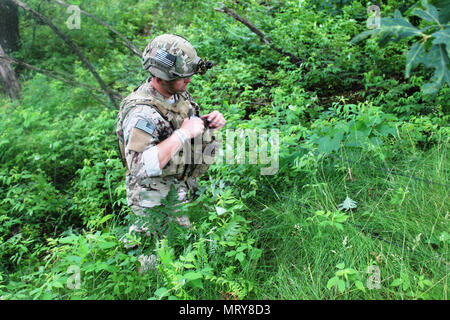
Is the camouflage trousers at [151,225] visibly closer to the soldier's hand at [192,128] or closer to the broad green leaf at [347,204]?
the soldier's hand at [192,128]

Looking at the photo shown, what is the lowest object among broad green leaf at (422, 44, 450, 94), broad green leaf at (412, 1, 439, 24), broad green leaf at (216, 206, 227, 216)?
broad green leaf at (216, 206, 227, 216)

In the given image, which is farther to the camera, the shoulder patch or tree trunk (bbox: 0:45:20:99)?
tree trunk (bbox: 0:45:20:99)

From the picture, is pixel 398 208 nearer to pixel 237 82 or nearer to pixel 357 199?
pixel 357 199

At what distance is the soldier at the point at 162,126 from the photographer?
7.62 ft

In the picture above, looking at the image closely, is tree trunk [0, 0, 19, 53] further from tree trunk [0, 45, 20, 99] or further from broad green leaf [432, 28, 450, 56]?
broad green leaf [432, 28, 450, 56]

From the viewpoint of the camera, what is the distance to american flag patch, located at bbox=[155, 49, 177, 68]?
94.0 inches

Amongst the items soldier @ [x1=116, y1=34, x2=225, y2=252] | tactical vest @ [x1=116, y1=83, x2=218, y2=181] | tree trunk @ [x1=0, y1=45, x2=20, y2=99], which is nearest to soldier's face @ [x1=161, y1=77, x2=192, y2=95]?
soldier @ [x1=116, y1=34, x2=225, y2=252]

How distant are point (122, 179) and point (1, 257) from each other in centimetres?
147

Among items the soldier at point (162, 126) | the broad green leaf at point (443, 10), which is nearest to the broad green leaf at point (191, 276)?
the soldier at point (162, 126)

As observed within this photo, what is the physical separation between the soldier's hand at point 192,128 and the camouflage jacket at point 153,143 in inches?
7.0

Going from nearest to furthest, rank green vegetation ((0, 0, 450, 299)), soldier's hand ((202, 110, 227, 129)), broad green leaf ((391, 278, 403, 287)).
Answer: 1. broad green leaf ((391, 278, 403, 287))
2. green vegetation ((0, 0, 450, 299))
3. soldier's hand ((202, 110, 227, 129))

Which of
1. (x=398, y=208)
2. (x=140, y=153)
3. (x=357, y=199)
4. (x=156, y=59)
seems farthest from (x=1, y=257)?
(x=398, y=208)

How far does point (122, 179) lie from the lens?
13.7 feet

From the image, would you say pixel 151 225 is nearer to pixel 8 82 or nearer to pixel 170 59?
pixel 170 59
